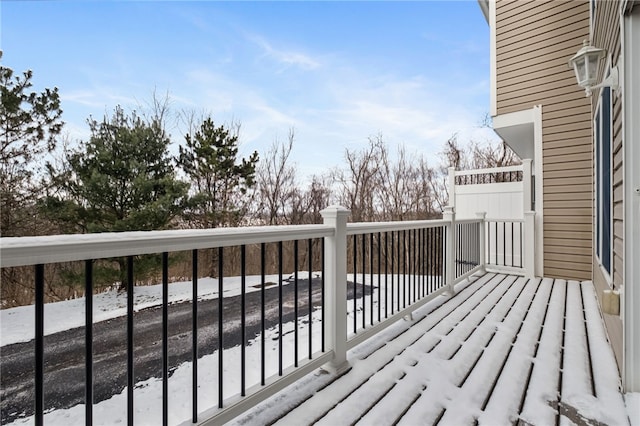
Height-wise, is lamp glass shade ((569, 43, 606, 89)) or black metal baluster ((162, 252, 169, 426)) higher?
lamp glass shade ((569, 43, 606, 89))

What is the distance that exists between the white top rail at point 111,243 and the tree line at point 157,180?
247 inches

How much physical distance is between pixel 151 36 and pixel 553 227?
1252cm

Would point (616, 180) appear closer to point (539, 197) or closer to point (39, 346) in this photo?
point (39, 346)

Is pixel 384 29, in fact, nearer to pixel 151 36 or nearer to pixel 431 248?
pixel 151 36

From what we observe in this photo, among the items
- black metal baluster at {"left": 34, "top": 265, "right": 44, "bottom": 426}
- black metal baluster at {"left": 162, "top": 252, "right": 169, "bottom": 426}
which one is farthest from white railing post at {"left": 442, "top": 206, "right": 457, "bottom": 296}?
black metal baluster at {"left": 34, "top": 265, "right": 44, "bottom": 426}

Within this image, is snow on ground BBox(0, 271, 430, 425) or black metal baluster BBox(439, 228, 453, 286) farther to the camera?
black metal baluster BBox(439, 228, 453, 286)

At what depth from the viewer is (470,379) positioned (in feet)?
6.14

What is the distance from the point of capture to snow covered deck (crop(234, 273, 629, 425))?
153 centimetres

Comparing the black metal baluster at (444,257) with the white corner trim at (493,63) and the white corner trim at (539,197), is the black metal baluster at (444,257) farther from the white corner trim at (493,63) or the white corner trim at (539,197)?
the white corner trim at (493,63)

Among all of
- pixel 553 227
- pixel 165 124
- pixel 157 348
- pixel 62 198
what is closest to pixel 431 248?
pixel 553 227

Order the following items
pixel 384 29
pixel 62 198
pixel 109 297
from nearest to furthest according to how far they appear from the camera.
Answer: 1. pixel 109 297
2. pixel 62 198
3. pixel 384 29

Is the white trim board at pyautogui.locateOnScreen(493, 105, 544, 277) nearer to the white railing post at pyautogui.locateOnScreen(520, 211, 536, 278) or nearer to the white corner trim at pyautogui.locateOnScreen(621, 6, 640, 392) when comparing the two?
the white railing post at pyautogui.locateOnScreen(520, 211, 536, 278)

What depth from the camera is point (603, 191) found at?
2.72 metres

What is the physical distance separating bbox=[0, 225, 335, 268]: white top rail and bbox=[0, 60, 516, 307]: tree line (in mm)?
6268
